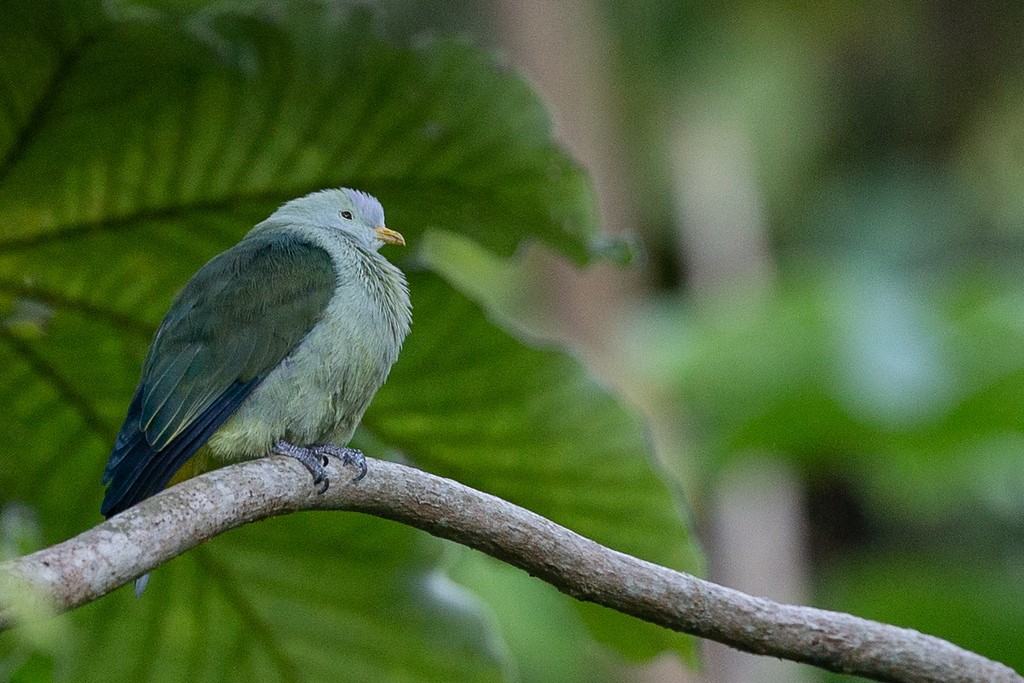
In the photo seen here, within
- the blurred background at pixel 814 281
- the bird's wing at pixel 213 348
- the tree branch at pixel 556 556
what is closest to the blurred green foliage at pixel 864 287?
the blurred background at pixel 814 281

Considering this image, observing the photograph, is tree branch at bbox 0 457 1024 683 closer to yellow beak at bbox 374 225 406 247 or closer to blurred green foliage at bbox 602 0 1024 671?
yellow beak at bbox 374 225 406 247

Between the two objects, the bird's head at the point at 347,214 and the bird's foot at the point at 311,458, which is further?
the bird's head at the point at 347,214

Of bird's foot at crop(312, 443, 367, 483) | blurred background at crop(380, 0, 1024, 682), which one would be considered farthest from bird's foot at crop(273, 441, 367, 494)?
blurred background at crop(380, 0, 1024, 682)

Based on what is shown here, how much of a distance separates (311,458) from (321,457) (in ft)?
0.05

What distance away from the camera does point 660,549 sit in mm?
2373

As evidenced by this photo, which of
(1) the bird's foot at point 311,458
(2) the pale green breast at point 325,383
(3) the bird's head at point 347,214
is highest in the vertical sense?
(3) the bird's head at point 347,214

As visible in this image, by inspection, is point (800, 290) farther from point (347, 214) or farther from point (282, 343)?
point (282, 343)

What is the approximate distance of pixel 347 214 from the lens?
2215 millimetres

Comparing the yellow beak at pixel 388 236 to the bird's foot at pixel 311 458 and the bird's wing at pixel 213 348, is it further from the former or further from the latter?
the bird's foot at pixel 311 458

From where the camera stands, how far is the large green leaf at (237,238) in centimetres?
211

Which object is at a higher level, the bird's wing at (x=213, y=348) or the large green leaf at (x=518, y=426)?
the large green leaf at (x=518, y=426)

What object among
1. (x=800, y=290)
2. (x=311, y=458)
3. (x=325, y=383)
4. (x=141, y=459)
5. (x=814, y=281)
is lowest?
(x=141, y=459)

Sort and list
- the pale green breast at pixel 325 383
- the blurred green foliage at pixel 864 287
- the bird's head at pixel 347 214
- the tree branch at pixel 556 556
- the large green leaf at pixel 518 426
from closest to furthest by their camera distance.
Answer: the tree branch at pixel 556 556 → the pale green breast at pixel 325 383 → the bird's head at pixel 347 214 → the large green leaf at pixel 518 426 → the blurred green foliage at pixel 864 287

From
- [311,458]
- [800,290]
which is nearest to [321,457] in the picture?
[311,458]
